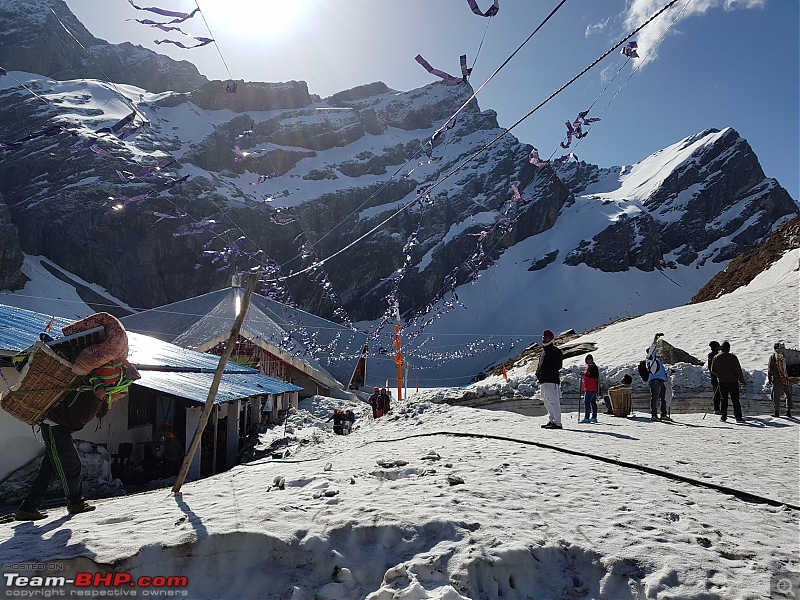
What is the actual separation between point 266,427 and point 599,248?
7677cm

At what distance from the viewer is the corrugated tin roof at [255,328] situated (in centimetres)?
2623

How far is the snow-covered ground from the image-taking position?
2.95 meters

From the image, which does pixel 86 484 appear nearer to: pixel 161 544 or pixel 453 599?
pixel 161 544

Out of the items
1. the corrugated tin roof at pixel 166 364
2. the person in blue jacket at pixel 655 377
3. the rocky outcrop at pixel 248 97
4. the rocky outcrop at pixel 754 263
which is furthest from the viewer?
the rocky outcrop at pixel 248 97

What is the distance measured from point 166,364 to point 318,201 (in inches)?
3174

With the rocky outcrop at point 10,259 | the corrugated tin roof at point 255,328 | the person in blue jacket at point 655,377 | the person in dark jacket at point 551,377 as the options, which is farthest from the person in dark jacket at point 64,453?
the rocky outcrop at point 10,259

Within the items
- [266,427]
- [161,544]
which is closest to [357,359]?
[266,427]

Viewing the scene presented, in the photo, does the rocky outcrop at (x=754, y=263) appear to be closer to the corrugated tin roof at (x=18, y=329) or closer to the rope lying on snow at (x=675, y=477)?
the rope lying on snow at (x=675, y=477)

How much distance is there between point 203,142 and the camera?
94438 millimetres

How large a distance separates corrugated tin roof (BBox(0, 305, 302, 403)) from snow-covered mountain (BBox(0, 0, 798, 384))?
128ft

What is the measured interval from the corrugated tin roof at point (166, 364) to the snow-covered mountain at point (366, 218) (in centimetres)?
3907

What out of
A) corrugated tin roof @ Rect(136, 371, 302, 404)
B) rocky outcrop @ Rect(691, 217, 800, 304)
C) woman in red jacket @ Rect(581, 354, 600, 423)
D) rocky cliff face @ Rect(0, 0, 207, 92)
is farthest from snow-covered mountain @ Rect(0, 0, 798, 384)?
woman in red jacket @ Rect(581, 354, 600, 423)

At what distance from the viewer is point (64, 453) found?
4.60 metres

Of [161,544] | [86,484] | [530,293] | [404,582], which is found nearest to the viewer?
[404,582]
